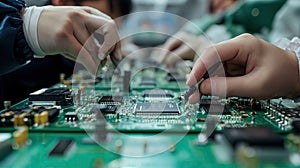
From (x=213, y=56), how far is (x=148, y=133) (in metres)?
0.33

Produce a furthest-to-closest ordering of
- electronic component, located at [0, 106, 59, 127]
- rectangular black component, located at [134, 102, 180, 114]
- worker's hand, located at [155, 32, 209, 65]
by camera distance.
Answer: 1. worker's hand, located at [155, 32, 209, 65]
2. rectangular black component, located at [134, 102, 180, 114]
3. electronic component, located at [0, 106, 59, 127]

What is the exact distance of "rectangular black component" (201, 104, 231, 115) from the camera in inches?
30.0

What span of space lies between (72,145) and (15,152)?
0.32 ft

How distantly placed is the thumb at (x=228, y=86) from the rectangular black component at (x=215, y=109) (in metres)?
0.05

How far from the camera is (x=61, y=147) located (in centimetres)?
54

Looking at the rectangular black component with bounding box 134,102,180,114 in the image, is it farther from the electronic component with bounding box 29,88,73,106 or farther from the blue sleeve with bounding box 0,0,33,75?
the blue sleeve with bounding box 0,0,33,75

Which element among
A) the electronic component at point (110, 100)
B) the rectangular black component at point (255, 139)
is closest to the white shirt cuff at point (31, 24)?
the electronic component at point (110, 100)

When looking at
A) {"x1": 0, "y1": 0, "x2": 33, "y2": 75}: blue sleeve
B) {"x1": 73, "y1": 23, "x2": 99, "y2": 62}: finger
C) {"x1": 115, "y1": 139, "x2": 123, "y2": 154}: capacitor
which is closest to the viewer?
{"x1": 115, "y1": 139, "x2": 123, "y2": 154}: capacitor

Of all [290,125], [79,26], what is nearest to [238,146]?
[290,125]

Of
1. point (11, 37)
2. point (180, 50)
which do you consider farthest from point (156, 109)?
point (180, 50)

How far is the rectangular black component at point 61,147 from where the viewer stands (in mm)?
517

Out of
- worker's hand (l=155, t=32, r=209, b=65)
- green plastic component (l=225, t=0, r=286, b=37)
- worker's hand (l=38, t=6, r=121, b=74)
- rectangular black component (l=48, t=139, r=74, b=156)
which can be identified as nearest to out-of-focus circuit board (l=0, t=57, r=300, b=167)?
rectangular black component (l=48, t=139, r=74, b=156)

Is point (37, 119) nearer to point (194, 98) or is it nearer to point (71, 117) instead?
point (71, 117)

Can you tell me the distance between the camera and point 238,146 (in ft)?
1.42
